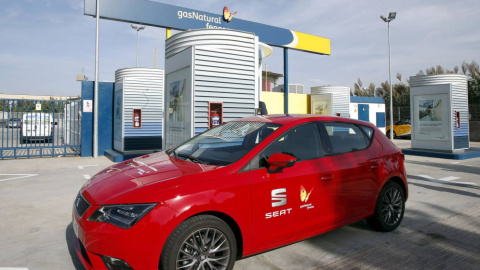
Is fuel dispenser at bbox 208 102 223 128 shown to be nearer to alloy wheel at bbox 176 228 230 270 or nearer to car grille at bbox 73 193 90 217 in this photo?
car grille at bbox 73 193 90 217

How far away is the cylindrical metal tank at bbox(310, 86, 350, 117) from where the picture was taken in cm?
1977

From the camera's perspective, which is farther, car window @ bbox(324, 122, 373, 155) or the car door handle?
car window @ bbox(324, 122, 373, 155)

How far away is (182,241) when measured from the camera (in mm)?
2520

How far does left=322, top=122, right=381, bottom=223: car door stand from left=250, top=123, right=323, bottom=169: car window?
0.18 meters

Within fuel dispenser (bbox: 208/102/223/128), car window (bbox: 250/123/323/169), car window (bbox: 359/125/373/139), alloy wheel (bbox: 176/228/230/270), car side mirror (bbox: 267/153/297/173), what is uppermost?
fuel dispenser (bbox: 208/102/223/128)

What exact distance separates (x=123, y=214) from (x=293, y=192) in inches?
63.0

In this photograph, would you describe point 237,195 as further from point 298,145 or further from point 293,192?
point 298,145

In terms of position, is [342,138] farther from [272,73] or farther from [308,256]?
[272,73]

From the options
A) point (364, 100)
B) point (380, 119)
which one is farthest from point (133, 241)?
point (380, 119)

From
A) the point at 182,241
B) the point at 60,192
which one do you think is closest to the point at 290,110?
the point at 60,192

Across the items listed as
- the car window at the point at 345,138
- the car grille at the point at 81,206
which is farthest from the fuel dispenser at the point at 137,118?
the car window at the point at 345,138

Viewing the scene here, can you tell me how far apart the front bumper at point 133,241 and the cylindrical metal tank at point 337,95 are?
1811 centimetres

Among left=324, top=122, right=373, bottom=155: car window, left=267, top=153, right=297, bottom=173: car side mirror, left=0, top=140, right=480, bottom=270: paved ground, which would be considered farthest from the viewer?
left=324, top=122, right=373, bottom=155: car window

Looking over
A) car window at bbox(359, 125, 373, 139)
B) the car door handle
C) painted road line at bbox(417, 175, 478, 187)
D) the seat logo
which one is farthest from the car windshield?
painted road line at bbox(417, 175, 478, 187)
